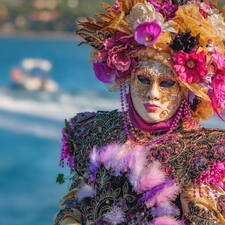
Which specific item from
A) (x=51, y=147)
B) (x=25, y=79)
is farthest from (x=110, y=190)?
(x=25, y=79)

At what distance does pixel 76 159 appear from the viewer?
2.77 meters

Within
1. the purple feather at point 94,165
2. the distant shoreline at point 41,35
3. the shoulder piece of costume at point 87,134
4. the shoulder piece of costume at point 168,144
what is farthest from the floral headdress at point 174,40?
the distant shoreline at point 41,35

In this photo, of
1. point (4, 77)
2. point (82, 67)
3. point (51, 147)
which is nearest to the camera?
point (51, 147)

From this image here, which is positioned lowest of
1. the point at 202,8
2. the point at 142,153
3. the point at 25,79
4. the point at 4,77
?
the point at 142,153

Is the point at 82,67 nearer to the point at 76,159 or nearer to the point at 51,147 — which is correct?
the point at 51,147

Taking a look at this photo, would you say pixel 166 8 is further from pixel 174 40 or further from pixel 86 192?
pixel 86 192

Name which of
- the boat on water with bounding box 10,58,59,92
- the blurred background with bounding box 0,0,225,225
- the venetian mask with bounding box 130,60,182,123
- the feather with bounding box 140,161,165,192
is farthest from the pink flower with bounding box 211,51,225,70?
the boat on water with bounding box 10,58,59,92

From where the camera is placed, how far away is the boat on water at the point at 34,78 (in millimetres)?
20641

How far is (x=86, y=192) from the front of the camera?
262 cm

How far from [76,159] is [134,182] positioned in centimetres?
34

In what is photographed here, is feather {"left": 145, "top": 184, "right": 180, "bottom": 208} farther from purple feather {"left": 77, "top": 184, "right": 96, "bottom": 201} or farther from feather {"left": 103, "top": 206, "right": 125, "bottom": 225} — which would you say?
purple feather {"left": 77, "top": 184, "right": 96, "bottom": 201}

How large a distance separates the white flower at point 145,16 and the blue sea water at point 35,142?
6.48m

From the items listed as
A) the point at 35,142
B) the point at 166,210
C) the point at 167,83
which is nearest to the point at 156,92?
the point at 167,83

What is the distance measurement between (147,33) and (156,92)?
212 millimetres
